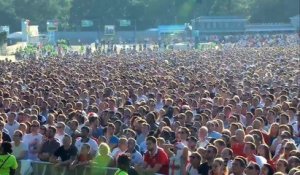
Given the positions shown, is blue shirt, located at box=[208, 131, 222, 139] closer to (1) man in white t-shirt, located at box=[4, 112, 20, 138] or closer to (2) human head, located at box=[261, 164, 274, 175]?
(1) man in white t-shirt, located at box=[4, 112, 20, 138]

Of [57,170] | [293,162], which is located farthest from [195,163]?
[57,170]

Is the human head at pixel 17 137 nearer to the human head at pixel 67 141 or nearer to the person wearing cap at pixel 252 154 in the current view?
the human head at pixel 67 141

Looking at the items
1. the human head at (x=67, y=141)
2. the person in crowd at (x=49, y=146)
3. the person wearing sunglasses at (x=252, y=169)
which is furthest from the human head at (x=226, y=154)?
the person in crowd at (x=49, y=146)

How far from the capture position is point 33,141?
17828 millimetres

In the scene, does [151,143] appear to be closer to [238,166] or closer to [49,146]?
[238,166]

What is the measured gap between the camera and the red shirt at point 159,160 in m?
15.3

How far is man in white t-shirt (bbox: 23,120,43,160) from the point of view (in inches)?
685

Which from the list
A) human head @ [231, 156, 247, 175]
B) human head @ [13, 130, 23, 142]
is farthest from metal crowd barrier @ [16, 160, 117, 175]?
human head @ [231, 156, 247, 175]

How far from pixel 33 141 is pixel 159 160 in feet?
10.6

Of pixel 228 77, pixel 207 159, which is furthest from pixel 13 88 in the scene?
pixel 207 159

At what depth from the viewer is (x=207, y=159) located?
1470 cm

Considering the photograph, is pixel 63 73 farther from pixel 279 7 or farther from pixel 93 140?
pixel 279 7

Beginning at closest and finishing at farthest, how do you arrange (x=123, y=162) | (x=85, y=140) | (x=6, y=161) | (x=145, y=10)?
1. (x=123, y=162)
2. (x=6, y=161)
3. (x=85, y=140)
4. (x=145, y=10)

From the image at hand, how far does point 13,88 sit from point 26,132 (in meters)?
10.6
